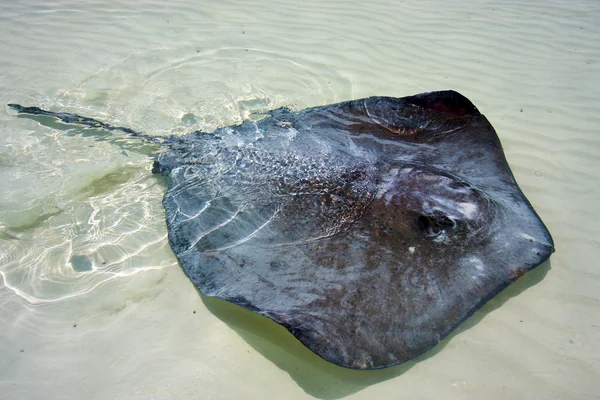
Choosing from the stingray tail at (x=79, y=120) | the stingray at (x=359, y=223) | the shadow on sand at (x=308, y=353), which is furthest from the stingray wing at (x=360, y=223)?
the stingray tail at (x=79, y=120)

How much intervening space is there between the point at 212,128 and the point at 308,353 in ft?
10.1

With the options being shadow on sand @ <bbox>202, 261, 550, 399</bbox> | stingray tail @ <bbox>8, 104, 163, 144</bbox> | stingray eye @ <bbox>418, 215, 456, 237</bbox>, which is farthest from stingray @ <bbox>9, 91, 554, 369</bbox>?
stingray tail @ <bbox>8, 104, 163, 144</bbox>

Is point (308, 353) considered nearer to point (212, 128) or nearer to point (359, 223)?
point (359, 223)

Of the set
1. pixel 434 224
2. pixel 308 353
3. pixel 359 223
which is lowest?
pixel 308 353

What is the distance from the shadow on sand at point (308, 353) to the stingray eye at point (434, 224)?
74 centimetres

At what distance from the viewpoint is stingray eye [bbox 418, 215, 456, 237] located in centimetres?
268

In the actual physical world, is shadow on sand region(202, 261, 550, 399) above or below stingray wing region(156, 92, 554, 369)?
below

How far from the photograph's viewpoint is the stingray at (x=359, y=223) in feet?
7.61

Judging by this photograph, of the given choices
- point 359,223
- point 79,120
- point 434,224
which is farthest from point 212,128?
point 434,224

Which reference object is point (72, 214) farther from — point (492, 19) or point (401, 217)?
point (492, 19)

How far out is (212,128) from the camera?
186 inches

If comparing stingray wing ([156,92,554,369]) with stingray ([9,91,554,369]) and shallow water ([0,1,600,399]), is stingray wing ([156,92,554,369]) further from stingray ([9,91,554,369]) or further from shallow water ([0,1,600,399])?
shallow water ([0,1,600,399])

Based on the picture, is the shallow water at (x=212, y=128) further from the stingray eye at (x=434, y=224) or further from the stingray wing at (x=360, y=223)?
the stingray eye at (x=434, y=224)

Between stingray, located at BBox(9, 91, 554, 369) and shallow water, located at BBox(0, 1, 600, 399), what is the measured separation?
0.48m
